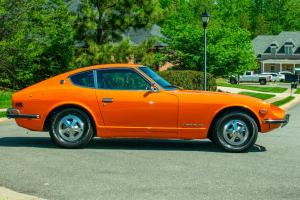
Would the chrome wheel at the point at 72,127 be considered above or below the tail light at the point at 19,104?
below

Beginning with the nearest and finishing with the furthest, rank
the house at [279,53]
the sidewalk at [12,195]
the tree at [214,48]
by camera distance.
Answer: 1. the sidewalk at [12,195]
2. the tree at [214,48]
3. the house at [279,53]

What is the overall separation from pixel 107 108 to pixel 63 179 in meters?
2.62

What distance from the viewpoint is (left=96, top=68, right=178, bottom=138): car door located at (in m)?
9.32

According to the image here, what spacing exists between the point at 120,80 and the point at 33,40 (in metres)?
20.1

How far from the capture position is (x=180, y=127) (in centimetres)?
934

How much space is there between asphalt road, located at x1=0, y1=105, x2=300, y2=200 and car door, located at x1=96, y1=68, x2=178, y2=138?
0.38m

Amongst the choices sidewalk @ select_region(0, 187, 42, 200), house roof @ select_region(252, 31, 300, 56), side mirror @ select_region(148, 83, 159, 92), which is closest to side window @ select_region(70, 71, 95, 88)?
side mirror @ select_region(148, 83, 159, 92)

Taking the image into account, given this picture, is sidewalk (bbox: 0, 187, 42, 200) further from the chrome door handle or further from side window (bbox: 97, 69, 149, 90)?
side window (bbox: 97, 69, 149, 90)

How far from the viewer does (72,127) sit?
9.54 m

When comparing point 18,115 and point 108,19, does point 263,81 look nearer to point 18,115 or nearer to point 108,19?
point 108,19

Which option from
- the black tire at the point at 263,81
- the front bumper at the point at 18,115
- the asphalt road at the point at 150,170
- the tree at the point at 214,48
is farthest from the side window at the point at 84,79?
the black tire at the point at 263,81

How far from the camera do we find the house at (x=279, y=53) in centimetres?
8788

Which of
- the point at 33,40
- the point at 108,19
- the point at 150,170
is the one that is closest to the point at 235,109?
the point at 150,170

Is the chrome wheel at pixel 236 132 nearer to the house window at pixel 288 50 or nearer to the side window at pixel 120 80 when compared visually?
the side window at pixel 120 80
